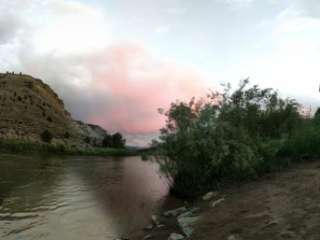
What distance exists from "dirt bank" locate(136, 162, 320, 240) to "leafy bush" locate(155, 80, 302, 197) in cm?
339

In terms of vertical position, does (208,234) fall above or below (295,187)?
below

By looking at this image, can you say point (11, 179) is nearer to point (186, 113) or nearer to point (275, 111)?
point (186, 113)

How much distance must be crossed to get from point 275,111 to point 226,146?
7.74 metres

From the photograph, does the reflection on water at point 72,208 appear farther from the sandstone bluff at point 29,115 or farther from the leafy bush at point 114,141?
the leafy bush at point 114,141

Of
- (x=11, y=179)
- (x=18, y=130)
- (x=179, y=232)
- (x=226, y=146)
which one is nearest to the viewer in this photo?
(x=179, y=232)

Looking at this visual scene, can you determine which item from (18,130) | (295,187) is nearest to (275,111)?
(295,187)

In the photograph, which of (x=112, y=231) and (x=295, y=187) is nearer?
(x=295, y=187)

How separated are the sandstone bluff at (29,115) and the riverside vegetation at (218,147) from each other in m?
75.3

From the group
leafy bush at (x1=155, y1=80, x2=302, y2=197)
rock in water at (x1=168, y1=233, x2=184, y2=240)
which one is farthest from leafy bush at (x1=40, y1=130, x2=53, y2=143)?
rock in water at (x1=168, y1=233, x2=184, y2=240)

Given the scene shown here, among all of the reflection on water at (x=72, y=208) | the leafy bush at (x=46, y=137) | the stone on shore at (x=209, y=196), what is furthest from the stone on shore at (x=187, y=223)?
the leafy bush at (x=46, y=137)

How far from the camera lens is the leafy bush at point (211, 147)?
66.0ft

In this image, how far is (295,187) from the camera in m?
13.7

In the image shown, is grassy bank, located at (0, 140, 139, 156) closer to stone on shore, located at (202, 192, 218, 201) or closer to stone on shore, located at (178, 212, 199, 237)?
stone on shore, located at (202, 192, 218, 201)

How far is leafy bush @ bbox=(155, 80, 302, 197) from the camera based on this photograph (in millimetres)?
20109
